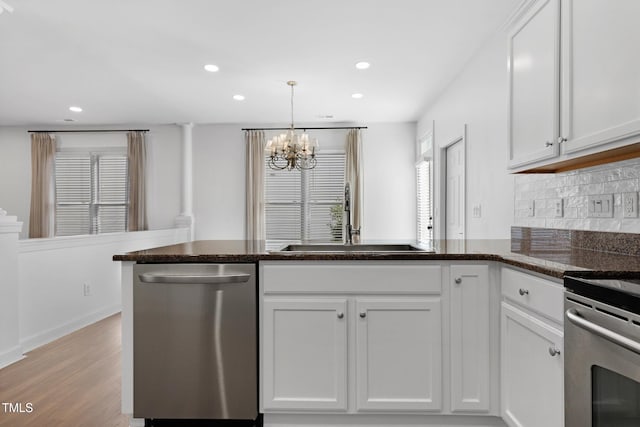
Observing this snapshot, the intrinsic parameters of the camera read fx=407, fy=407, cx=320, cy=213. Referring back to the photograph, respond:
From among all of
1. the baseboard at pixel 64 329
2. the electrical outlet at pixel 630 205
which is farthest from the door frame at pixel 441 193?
the baseboard at pixel 64 329

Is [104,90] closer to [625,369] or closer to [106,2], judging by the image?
[106,2]

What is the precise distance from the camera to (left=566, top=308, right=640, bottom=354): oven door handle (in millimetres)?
952

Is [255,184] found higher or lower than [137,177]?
lower

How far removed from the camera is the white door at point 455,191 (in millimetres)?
4059

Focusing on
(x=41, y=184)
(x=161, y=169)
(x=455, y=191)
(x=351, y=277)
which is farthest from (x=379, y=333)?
(x=41, y=184)

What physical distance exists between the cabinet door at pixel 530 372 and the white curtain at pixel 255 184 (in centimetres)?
477

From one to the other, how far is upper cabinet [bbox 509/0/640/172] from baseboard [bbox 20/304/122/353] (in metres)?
3.91

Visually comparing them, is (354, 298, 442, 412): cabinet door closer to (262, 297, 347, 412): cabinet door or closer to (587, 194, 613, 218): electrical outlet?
(262, 297, 347, 412): cabinet door

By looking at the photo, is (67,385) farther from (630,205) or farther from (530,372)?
(630,205)

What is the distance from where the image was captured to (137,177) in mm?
6336

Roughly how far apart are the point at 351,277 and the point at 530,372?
80 centimetres

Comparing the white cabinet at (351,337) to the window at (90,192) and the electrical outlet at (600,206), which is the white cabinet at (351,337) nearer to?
the electrical outlet at (600,206)

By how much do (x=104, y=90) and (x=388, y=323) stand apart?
14.6 feet

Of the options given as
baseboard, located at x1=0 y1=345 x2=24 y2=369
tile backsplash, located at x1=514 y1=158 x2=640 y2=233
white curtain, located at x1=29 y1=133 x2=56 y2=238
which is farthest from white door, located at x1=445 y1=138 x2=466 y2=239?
white curtain, located at x1=29 y1=133 x2=56 y2=238
